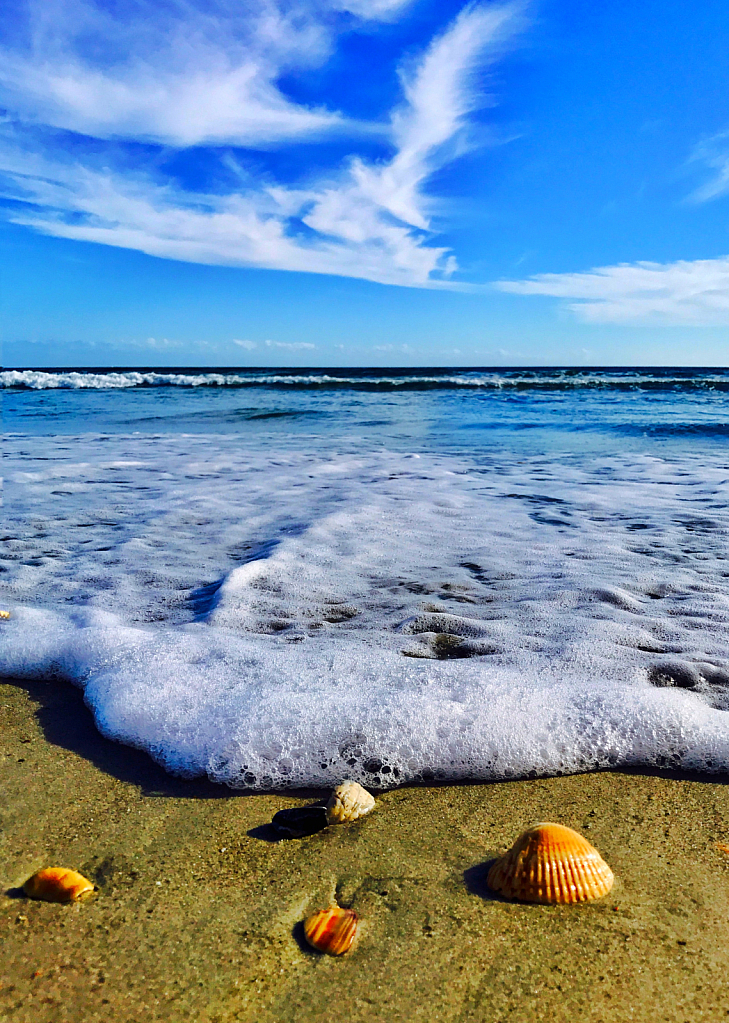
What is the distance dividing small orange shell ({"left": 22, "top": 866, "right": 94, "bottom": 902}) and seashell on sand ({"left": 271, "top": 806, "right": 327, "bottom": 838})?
443 millimetres

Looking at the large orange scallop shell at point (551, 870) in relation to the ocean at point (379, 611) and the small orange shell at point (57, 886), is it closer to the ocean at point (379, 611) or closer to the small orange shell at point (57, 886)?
the ocean at point (379, 611)

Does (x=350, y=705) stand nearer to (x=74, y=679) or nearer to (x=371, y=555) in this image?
(x=74, y=679)

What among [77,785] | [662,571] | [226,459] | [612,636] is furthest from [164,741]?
[226,459]

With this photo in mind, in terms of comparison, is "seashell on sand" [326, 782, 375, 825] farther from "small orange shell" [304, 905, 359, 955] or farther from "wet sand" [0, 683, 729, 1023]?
"small orange shell" [304, 905, 359, 955]

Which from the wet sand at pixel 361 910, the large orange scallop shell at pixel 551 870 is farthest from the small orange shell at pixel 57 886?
the large orange scallop shell at pixel 551 870

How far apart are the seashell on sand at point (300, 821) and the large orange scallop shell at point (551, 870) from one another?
0.44 metres

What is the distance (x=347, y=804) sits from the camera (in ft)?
5.45

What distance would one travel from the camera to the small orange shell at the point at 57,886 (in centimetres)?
136

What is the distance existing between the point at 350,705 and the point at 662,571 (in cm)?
218

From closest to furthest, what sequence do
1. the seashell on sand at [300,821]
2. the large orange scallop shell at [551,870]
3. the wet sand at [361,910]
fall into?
the wet sand at [361,910]
the large orange scallop shell at [551,870]
the seashell on sand at [300,821]

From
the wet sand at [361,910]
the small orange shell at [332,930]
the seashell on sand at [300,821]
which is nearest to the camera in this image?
the wet sand at [361,910]

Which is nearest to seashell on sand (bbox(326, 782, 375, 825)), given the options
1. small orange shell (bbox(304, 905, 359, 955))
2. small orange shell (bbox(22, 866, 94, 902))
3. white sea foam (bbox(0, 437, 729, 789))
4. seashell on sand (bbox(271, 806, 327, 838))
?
seashell on sand (bbox(271, 806, 327, 838))

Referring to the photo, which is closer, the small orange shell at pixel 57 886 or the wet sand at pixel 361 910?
the wet sand at pixel 361 910

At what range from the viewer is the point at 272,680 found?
7.49ft
